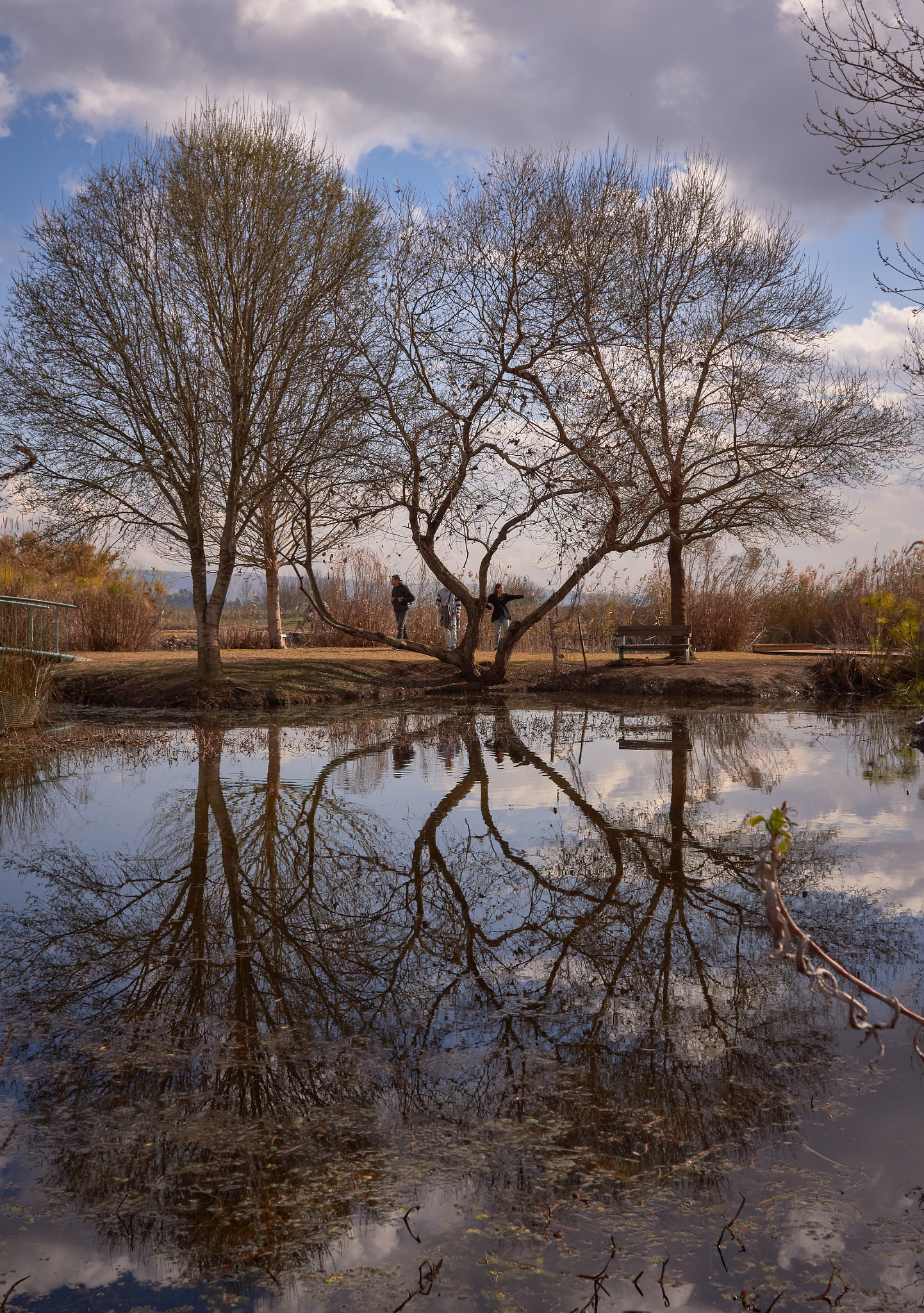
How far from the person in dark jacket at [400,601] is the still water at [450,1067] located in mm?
17126

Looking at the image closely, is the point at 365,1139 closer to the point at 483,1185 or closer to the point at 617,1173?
the point at 483,1185

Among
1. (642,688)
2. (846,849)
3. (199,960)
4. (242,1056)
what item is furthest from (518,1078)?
(642,688)

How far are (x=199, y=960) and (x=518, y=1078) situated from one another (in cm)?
210

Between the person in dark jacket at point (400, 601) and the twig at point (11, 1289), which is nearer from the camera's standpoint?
the twig at point (11, 1289)

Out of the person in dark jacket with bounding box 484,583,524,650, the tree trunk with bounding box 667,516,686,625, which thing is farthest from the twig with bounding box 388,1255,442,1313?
the tree trunk with bounding box 667,516,686,625

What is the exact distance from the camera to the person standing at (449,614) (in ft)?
84.4

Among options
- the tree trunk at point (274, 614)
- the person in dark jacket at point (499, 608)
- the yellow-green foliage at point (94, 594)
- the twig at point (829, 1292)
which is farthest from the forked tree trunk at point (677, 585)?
the twig at point (829, 1292)

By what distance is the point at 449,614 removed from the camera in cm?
2577

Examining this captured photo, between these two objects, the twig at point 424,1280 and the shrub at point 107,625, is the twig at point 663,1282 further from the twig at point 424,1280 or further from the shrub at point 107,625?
the shrub at point 107,625

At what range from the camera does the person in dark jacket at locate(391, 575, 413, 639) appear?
25781 mm

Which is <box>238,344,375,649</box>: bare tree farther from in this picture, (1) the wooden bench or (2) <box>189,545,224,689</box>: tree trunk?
(1) the wooden bench

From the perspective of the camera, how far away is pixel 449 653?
20.1m

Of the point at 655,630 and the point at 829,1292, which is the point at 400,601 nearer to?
the point at 655,630

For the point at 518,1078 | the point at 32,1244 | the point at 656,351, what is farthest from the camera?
the point at 656,351
